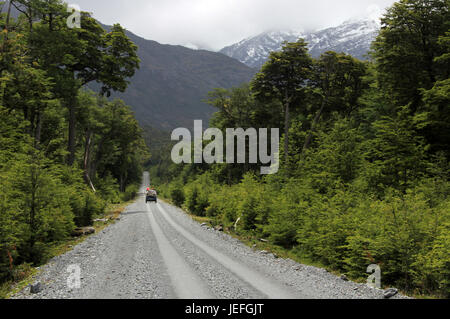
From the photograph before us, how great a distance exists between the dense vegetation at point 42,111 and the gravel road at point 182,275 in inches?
58.5

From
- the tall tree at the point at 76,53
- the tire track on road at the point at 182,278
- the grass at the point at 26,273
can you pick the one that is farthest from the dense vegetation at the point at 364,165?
the tall tree at the point at 76,53

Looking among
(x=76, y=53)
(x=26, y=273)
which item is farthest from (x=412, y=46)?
(x=26, y=273)

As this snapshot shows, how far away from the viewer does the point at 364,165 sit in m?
18.7

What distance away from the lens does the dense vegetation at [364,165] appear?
930cm

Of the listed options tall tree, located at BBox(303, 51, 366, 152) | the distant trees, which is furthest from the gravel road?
tall tree, located at BBox(303, 51, 366, 152)

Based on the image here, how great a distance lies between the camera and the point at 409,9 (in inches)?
914

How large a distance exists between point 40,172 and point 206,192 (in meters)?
20.7

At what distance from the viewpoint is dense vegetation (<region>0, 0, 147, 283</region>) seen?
11391mm

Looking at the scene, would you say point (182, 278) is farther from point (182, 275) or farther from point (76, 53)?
point (76, 53)

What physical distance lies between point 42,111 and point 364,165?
886 inches

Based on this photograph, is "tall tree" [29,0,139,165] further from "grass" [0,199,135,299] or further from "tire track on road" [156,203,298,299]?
"tire track on road" [156,203,298,299]

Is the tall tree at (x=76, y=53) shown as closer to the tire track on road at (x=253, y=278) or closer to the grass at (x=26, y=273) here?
the grass at (x=26, y=273)

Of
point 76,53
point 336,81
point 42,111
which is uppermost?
point 336,81

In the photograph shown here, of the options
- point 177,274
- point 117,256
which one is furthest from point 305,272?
point 117,256
